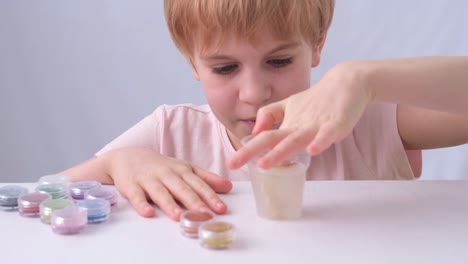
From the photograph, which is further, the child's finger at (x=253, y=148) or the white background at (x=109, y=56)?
the white background at (x=109, y=56)

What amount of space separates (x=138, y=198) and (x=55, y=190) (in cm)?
10

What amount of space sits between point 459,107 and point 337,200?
0.22 meters

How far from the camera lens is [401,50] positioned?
1.54m

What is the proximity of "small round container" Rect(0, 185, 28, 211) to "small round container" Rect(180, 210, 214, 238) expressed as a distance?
0.65ft

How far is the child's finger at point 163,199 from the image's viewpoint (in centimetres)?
61

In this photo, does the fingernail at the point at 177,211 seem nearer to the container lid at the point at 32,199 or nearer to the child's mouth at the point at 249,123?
the container lid at the point at 32,199

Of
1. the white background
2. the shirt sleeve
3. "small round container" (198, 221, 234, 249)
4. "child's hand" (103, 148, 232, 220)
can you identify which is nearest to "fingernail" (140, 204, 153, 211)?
"child's hand" (103, 148, 232, 220)

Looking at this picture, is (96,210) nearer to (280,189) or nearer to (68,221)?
(68,221)

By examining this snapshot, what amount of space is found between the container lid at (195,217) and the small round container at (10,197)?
20cm

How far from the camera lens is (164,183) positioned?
0.68 metres

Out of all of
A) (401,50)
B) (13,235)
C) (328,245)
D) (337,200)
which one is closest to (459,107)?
(337,200)

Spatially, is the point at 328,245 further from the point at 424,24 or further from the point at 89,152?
the point at 89,152

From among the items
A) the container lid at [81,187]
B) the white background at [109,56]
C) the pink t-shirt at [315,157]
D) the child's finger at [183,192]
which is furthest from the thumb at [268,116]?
the white background at [109,56]

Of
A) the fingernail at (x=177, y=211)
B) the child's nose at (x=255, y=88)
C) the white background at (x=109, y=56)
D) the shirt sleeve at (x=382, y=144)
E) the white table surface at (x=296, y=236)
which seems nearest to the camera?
the white table surface at (x=296, y=236)
